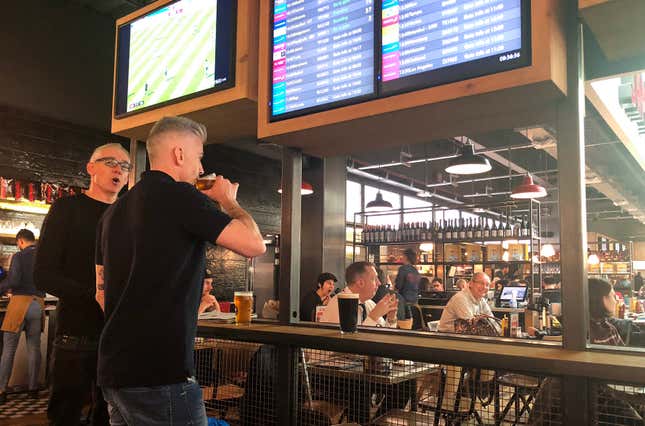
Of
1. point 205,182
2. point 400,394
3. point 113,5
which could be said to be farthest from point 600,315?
point 113,5

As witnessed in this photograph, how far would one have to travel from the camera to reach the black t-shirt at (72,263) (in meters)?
2.30

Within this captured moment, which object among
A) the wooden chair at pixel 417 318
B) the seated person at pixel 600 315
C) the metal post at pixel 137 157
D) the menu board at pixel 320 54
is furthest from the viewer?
the wooden chair at pixel 417 318

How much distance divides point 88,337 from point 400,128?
156cm

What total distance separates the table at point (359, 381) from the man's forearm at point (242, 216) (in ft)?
1.95

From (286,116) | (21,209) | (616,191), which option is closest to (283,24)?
(286,116)

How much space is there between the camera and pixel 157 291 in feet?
5.01

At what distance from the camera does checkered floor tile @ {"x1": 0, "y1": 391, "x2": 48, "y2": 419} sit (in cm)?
517

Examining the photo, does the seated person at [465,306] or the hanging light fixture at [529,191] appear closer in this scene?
the seated person at [465,306]

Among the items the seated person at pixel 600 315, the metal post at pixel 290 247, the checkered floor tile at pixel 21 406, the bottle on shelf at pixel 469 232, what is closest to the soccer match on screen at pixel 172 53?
the metal post at pixel 290 247

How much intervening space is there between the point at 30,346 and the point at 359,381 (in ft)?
18.0

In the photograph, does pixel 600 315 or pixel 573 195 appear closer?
pixel 573 195

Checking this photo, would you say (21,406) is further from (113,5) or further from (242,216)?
(113,5)

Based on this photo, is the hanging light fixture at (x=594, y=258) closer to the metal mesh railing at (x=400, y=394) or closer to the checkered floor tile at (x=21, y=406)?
the checkered floor tile at (x=21, y=406)

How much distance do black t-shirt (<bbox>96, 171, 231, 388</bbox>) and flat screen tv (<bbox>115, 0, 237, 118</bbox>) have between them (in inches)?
43.5
